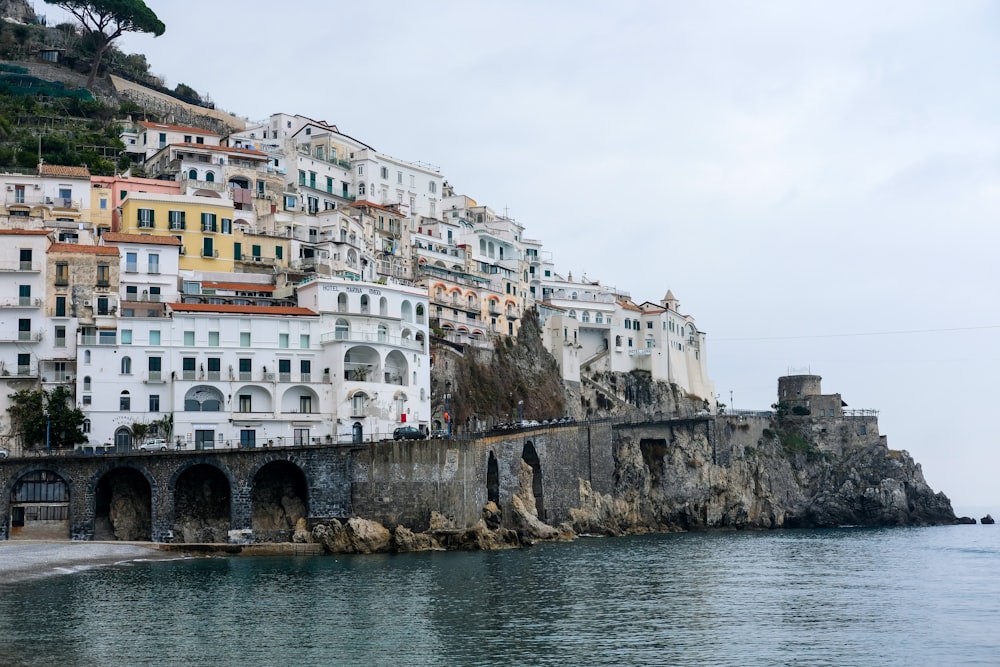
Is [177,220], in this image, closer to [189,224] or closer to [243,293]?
[189,224]

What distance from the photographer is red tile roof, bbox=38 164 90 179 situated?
98.2 m

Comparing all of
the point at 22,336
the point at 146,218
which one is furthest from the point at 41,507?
the point at 146,218

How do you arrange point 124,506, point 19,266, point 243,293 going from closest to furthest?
point 124,506, point 19,266, point 243,293

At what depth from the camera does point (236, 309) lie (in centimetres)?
8550

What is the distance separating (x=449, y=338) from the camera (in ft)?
347

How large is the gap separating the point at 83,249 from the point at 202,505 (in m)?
20.1

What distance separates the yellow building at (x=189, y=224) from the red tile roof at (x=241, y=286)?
254 centimetres

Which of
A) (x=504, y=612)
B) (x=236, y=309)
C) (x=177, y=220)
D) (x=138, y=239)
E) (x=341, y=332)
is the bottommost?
(x=504, y=612)

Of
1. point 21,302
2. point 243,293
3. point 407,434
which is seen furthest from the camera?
point 243,293

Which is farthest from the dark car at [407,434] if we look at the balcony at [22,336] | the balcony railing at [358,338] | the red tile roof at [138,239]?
the balcony at [22,336]

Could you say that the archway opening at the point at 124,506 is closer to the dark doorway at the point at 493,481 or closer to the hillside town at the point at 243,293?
the hillside town at the point at 243,293

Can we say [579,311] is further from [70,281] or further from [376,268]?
[70,281]

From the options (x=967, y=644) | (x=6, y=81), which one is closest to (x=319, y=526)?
(x=967, y=644)

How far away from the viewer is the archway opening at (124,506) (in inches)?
3041
